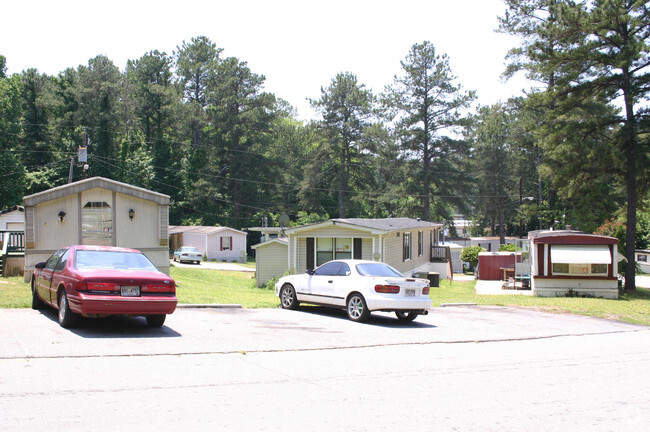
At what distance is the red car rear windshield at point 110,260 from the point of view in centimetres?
1070

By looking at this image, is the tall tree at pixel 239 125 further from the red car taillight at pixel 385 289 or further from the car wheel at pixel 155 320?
the car wheel at pixel 155 320

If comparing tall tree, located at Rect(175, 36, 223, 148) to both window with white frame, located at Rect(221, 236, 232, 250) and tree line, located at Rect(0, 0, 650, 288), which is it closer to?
tree line, located at Rect(0, 0, 650, 288)

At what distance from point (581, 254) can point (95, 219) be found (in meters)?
19.2

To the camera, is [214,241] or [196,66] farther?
[196,66]

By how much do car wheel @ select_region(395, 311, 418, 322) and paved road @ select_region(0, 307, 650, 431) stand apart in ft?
3.26

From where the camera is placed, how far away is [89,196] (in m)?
21.7

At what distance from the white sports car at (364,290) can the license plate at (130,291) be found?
5.30 metres

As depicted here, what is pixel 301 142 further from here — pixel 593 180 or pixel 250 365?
pixel 250 365

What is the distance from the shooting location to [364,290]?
13.5 meters

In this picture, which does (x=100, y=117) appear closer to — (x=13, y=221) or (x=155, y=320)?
(x=13, y=221)

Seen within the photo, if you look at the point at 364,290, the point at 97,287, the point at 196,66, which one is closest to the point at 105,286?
the point at 97,287

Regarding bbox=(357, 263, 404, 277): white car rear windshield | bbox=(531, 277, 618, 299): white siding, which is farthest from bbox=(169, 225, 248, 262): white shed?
bbox=(357, 263, 404, 277): white car rear windshield

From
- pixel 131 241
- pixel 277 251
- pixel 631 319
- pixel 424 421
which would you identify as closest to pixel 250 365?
pixel 424 421

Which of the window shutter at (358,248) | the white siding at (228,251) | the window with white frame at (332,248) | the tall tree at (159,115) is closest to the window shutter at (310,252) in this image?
the window with white frame at (332,248)
